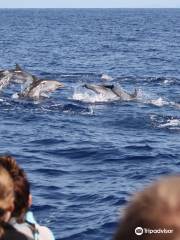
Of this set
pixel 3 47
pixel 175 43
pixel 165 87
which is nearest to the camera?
pixel 165 87

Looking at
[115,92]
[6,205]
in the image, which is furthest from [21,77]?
[6,205]

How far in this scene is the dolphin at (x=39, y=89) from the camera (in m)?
30.8

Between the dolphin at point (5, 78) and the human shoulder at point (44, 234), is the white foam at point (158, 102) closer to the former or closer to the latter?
the dolphin at point (5, 78)

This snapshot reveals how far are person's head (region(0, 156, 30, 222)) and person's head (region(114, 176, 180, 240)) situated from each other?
187 centimetres

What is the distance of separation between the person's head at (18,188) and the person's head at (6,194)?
16 centimetres

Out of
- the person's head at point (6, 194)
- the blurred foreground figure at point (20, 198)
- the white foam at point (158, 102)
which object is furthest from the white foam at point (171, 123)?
the person's head at point (6, 194)

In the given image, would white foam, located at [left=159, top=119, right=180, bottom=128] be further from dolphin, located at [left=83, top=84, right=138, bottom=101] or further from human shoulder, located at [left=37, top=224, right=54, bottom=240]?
human shoulder, located at [left=37, top=224, right=54, bottom=240]

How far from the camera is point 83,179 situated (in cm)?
1599

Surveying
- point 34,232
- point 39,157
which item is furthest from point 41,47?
point 34,232

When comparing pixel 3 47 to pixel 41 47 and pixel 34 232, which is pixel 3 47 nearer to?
pixel 41 47

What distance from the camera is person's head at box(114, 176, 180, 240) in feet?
10.7

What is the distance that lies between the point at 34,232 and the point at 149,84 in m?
32.7

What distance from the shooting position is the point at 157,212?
10.7ft

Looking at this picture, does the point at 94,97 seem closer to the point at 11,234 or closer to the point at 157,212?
the point at 11,234
